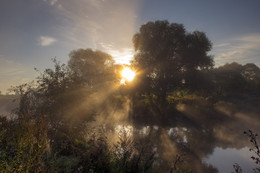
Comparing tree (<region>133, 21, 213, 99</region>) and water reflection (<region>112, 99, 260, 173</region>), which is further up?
tree (<region>133, 21, 213, 99</region>)

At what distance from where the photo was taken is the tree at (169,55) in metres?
21.2

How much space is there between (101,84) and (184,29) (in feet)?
75.0

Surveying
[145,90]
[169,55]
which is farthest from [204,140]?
[169,55]

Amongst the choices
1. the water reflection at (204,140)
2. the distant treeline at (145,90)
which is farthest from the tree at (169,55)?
the water reflection at (204,140)

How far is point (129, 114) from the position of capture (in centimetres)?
1961

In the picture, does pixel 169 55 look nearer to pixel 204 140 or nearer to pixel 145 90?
pixel 145 90

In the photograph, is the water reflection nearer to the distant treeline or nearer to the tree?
the distant treeline

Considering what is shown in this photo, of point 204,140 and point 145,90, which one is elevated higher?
point 145,90

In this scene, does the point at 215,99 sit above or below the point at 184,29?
below

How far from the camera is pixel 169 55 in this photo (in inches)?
876

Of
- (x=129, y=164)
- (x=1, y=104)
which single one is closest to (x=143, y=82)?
(x=129, y=164)

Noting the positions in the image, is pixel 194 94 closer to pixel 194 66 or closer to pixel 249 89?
pixel 194 66

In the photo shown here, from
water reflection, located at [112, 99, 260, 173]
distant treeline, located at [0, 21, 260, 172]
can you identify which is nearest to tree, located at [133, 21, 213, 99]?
distant treeline, located at [0, 21, 260, 172]

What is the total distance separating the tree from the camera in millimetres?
21234
